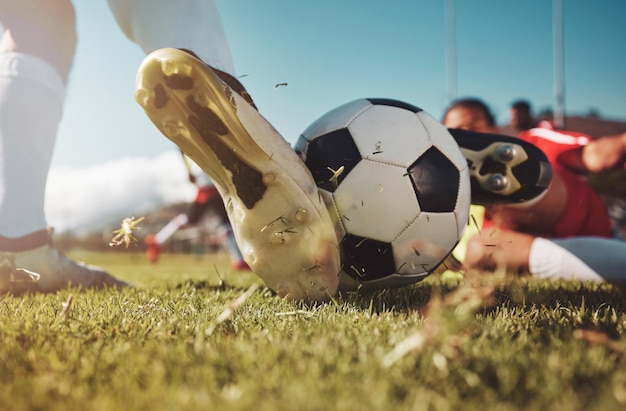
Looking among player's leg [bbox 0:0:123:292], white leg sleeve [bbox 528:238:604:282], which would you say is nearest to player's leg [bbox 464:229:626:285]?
white leg sleeve [bbox 528:238:604:282]

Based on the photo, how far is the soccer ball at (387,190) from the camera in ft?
6.13

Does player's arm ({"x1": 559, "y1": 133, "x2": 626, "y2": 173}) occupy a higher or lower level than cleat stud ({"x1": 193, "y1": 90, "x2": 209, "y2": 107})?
lower

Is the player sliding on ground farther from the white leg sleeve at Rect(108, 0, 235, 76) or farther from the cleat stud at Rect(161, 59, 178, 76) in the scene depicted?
the white leg sleeve at Rect(108, 0, 235, 76)

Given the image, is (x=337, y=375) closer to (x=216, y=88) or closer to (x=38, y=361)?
(x=38, y=361)

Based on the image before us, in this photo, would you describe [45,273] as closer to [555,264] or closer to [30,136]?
[30,136]

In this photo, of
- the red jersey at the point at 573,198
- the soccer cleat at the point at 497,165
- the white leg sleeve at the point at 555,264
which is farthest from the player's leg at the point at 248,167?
the red jersey at the point at 573,198

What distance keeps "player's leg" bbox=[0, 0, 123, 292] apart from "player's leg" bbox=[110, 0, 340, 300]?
1097mm

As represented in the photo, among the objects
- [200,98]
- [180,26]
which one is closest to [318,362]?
[200,98]

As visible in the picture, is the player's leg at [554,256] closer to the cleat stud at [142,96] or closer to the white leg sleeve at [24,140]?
the cleat stud at [142,96]

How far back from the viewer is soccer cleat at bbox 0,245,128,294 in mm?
2285

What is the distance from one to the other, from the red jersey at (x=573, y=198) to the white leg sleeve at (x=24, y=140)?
309 cm

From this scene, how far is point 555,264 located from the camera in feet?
10.5

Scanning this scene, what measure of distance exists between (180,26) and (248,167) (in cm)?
84

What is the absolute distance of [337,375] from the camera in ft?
3.01
